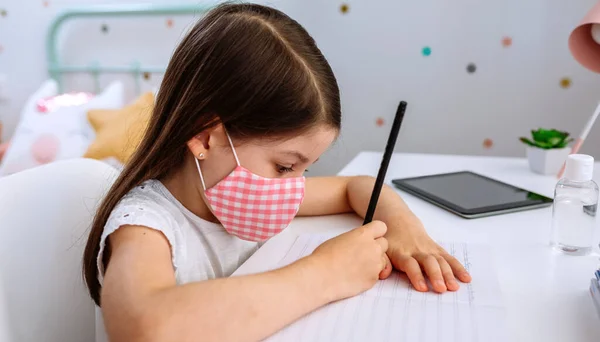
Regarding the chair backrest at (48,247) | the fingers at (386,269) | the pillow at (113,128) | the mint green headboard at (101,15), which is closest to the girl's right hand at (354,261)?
the fingers at (386,269)

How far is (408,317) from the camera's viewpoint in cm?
53

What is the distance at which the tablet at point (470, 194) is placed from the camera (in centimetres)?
88

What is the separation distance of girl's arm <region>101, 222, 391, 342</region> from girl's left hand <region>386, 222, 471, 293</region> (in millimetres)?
44

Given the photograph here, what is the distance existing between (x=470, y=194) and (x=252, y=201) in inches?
17.9

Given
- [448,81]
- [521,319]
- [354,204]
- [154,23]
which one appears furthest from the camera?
[154,23]

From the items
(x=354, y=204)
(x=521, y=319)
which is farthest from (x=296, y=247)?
(x=521, y=319)

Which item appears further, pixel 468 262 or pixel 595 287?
pixel 468 262

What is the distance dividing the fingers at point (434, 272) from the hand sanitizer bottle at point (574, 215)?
8.4 inches

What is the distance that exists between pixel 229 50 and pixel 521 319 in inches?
16.7

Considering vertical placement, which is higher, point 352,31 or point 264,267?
point 352,31

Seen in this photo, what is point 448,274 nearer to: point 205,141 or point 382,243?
point 382,243

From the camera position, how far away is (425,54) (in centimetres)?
178

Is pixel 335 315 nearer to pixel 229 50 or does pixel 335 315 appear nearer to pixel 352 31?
pixel 229 50

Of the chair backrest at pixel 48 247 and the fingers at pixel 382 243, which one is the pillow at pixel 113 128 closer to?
the chair backrest at pixel 48 247
